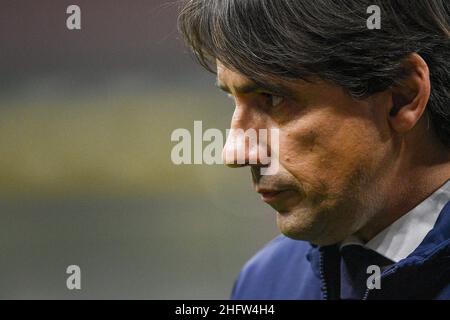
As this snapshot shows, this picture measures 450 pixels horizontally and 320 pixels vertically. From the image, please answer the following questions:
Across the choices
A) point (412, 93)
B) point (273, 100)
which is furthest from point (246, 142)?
point (412, 93)

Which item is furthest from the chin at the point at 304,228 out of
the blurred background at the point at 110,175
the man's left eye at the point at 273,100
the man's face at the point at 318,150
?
the blurred background at the point at 110,175

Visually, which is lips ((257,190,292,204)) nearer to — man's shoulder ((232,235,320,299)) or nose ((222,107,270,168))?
nose ((222,107,270,168))

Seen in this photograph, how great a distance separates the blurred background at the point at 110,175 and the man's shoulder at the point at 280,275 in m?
0.30

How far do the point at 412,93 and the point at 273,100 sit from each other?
15 centimetres

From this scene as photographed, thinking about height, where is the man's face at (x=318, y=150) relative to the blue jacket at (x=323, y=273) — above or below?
above

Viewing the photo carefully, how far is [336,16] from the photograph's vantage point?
781mm

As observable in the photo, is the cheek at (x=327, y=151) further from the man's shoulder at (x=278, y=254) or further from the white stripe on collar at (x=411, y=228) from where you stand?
the man's shoulder at (x=278, y=254)

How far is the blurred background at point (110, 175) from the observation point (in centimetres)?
139

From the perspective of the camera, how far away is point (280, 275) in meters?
1.04

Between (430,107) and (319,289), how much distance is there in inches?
11.6

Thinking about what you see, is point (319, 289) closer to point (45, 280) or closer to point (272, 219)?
point (272, 219)

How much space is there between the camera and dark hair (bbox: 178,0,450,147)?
78 cm

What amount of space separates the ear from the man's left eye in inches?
4.9
